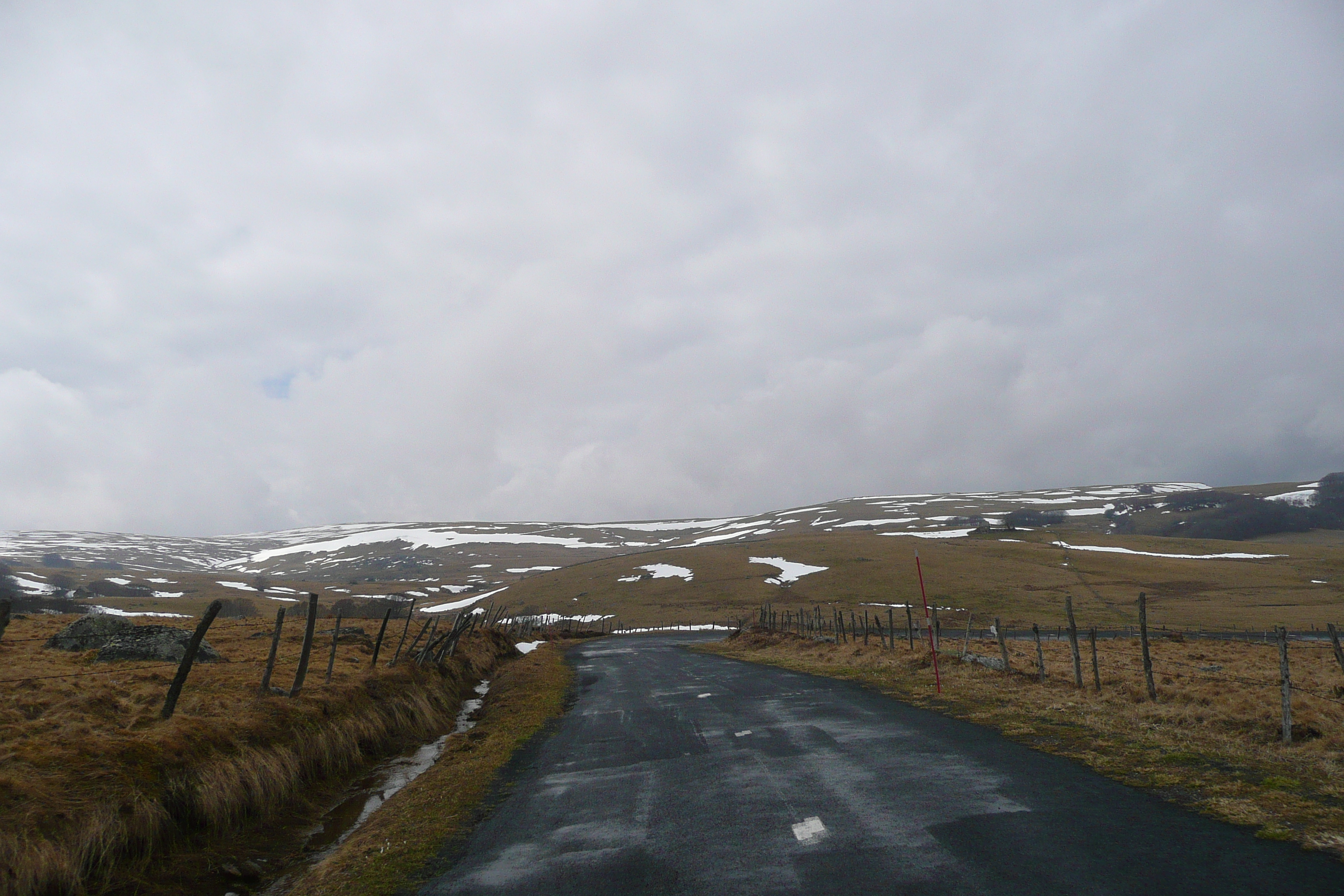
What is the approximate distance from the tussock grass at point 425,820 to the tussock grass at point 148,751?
193 cm

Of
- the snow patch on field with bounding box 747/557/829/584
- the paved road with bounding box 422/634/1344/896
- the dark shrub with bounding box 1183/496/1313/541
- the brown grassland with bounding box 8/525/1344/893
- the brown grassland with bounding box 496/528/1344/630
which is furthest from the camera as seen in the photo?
the dark shrub with bounding box 1183/496/1313/541

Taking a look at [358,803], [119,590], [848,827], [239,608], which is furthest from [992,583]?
[119,590]

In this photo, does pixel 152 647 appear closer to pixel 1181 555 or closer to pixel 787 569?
pixel 787 569

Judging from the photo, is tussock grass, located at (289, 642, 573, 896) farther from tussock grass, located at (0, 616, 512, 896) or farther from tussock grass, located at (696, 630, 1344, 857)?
tussock grass, located at (696, 630, 1344, 857)

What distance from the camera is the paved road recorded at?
250 inches

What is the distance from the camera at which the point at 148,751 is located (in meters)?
10.4

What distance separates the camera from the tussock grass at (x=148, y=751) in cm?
804

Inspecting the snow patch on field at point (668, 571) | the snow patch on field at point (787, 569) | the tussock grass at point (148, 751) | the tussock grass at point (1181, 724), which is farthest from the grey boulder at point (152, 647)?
the snow patch on field at point (668, 571)

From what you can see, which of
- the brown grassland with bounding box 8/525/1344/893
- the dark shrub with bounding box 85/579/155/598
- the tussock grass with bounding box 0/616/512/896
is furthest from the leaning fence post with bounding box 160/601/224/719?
the dark shrub with bounding box 85/579/155/598

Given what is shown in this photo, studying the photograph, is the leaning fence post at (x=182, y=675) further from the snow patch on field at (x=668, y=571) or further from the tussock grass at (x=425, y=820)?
the snow patch on field at (x=668, y=571)

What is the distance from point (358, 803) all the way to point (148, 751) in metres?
3.48

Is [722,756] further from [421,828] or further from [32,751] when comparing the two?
[32,751]

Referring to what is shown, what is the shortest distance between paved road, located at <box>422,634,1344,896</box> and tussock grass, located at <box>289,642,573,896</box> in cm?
50

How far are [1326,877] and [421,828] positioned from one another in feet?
32.2
